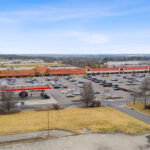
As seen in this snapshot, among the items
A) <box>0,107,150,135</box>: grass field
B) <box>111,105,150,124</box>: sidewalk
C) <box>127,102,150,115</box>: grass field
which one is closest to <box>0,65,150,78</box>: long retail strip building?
<box>0,107,150,135</box>: grass field

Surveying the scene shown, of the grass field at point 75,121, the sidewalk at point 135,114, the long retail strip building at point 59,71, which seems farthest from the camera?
the long retail strip building at point 59,71

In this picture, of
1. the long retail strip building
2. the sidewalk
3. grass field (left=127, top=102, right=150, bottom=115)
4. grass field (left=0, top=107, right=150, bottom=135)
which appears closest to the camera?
grass field (left=0, top=107, right=150, bottom=135)

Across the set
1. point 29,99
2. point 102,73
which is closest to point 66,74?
point 102,73

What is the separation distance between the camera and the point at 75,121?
2134 centimetres

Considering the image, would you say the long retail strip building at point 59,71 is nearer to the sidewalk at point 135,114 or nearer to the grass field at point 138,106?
the grass field at point 138,106

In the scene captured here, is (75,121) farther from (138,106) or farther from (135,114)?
(138,106)

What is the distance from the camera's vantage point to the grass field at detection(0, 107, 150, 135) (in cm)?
1889

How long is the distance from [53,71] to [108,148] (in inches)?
2034

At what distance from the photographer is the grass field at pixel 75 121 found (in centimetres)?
1889

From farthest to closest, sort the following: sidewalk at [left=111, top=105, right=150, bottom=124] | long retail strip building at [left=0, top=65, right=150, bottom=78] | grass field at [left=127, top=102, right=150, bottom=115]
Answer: long retail strip building at [left=0, top=65, right=150, bottom=78], grass field at [left=127, top=102, right=150, bottom=115], sidewalk at [left=111, top=105, right=150, bottom=124]

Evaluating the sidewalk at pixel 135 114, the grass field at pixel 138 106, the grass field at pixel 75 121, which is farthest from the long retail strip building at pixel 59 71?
the sidewalk at pixel 135 114

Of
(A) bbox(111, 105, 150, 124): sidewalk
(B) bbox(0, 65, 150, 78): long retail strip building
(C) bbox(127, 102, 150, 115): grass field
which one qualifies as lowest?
(A) bbox(111, 105, 150, 124): sidewalk

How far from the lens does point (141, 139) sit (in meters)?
Result: 16.8

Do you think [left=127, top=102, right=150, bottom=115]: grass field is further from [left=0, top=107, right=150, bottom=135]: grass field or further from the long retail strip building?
the long retail strip building
